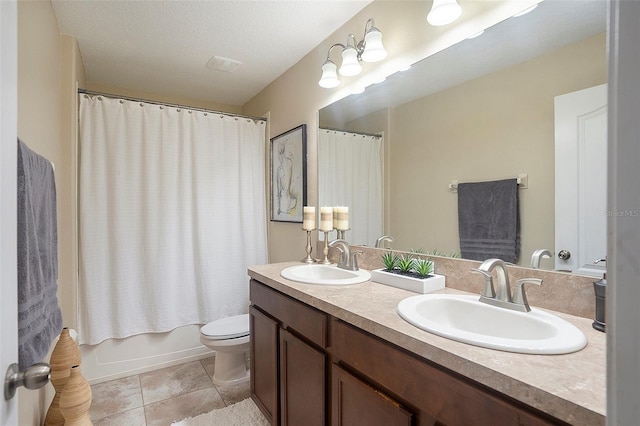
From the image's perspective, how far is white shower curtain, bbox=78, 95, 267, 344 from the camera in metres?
2.32

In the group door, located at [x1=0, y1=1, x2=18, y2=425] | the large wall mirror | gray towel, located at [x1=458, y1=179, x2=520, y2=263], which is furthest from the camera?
gray towel, located at [x1=458, y1=179, x2=520, y2=263]

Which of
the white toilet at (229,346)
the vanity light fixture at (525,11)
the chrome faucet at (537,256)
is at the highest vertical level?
the vanity light fixture at (525,11)

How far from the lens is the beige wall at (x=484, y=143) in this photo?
3.74ft

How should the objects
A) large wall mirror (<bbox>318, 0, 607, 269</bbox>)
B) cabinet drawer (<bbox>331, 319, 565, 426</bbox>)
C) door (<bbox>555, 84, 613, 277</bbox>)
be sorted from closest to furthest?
cabinet drawer (<bbox>331, 319, 565, 426</bbox>) → door (<bbox>555, 84, 613, 277</bbox>) → large wall mirror (<bbox>318, 0, 607, 269</bbox>)

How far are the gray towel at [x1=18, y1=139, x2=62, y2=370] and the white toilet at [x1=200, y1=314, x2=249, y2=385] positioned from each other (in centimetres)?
110

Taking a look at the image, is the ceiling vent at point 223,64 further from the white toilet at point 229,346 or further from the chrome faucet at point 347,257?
the white toilet at point 229,346

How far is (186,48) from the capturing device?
231 centimetres

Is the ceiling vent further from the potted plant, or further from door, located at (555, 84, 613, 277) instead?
door, located at (555, 84, 613, 277)

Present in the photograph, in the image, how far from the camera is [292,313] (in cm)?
148

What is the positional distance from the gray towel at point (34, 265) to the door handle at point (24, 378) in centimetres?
39

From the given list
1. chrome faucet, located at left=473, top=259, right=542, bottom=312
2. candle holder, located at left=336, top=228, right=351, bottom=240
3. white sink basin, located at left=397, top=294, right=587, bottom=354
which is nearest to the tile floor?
candle holder, located at left=336, top=228, right=351, bottom=240

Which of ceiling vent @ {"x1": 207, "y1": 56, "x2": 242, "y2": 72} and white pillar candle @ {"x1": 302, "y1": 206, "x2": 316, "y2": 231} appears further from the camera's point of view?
ceiling vent @ {"x1": 207, "y1": 56, "x2": 242, "y2": 72}

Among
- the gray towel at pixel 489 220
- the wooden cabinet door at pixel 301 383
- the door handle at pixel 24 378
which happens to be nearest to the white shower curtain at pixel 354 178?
the gray towel at pixel 489 220

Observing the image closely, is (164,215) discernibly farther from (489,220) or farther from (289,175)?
(489,220)
